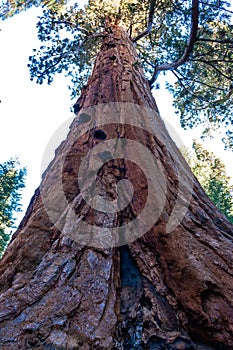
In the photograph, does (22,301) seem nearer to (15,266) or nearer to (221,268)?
(15,266)

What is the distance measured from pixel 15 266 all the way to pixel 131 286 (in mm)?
817

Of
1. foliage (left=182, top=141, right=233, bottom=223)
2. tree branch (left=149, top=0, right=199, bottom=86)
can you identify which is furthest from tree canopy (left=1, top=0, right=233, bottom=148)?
foliage (left=182, top=141, right=233, bottom=223)

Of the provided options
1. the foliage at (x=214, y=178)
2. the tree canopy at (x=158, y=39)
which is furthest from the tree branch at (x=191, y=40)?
the foliage at (x=214, y=178)

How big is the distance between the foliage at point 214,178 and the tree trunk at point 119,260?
14.7m

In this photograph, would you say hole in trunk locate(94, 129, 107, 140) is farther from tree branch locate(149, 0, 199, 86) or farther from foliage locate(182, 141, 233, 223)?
foliage locate(182, 141, 233, 223)

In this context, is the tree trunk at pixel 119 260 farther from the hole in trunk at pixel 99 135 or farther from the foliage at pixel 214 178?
the foliage at pixel 214 178

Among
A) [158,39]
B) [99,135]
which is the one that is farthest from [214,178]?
[99,135]

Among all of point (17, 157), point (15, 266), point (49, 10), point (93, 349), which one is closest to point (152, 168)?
point (15, 266)

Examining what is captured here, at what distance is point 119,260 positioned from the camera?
1.98 m

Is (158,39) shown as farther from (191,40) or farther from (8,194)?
(8,194)

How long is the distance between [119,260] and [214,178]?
670 inches

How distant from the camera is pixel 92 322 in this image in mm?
1504

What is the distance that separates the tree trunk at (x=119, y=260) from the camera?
152cm

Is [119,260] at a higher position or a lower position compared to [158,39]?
lower
